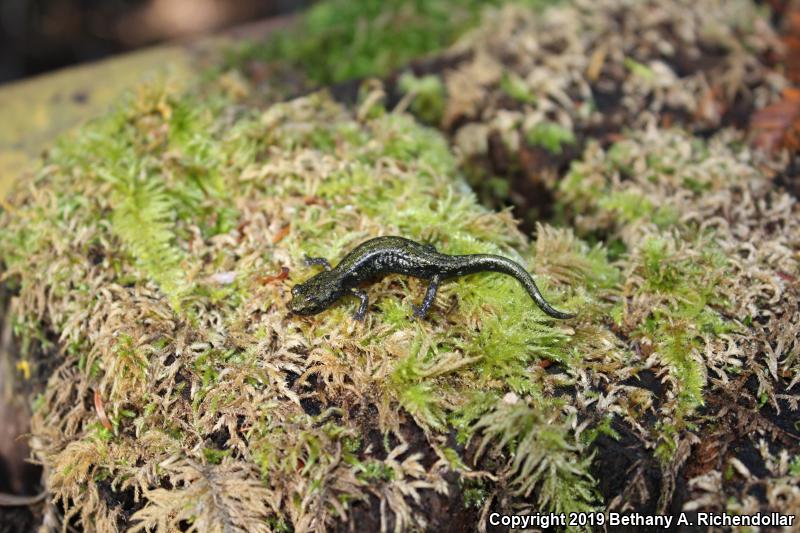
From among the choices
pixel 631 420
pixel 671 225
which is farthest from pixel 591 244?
pixel 631 420

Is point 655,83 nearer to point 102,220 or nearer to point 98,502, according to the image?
point 102,220

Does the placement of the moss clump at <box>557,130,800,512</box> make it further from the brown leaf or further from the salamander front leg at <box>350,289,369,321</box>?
the salamander front leg at <box>350,289,369,321</box>

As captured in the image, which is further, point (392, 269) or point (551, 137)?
point (551, 137)

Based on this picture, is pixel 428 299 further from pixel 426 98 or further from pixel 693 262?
pixel 426 98

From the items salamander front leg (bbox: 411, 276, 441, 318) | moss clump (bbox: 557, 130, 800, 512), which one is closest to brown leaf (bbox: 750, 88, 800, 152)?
moss clump (bbox: 557, 130, 800, 512)

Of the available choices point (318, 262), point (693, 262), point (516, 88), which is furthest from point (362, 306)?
point (516, 88)


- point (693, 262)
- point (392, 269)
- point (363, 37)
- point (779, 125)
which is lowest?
point (693, 262)

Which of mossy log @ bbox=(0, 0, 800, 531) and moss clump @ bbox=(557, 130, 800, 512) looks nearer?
mossy log @ bbox=(0, 0, 800, 531)
